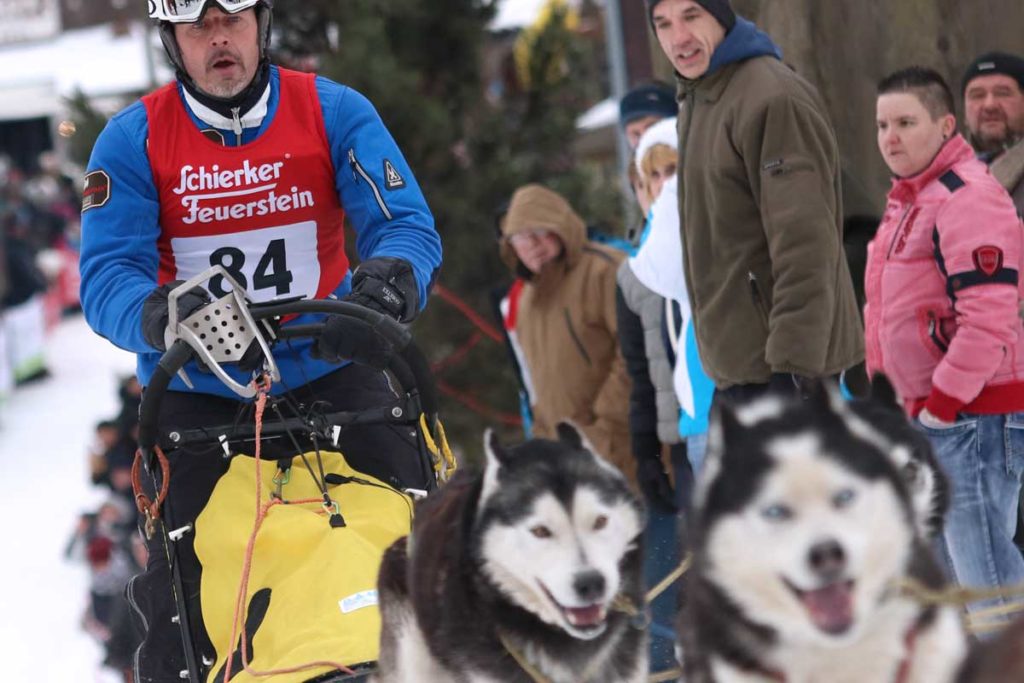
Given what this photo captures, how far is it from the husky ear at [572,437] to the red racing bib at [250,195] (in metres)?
1.28

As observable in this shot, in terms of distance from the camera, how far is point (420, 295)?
10.1ft

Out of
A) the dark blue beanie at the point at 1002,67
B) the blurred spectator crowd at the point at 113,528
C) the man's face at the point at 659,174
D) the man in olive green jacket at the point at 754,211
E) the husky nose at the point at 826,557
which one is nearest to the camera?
the husky nose at the point at 826,557

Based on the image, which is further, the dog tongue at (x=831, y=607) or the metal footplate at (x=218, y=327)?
the metal footplate at (x=218, y=327)

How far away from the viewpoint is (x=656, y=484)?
4.19 m

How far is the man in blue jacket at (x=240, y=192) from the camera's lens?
324cm

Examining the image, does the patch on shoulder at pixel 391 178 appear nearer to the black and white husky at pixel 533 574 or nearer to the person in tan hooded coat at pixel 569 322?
the black and white husky at pixel 533 574

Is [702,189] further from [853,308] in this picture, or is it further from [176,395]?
[176,395]

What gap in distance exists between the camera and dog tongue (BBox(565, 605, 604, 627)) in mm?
2049

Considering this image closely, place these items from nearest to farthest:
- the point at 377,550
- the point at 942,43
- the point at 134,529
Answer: the point at 377,550
the point at 942,43
the point at 134,529

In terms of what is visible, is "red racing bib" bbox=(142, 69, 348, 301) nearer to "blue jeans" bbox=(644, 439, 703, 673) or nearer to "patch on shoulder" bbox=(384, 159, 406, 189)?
"patch on shoulder" bbox=(384, 159, 406, 189)

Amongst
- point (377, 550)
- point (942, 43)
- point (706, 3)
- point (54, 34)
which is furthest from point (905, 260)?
point (54, 34)

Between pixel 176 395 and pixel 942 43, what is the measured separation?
3741 millimetres

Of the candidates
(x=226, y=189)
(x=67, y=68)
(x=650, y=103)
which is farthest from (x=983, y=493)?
(x=67, y=68)

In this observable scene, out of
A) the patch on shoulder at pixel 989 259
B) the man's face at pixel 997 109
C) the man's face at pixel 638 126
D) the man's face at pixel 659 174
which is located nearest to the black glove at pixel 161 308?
the patch on shoulder at pixel 989 259
